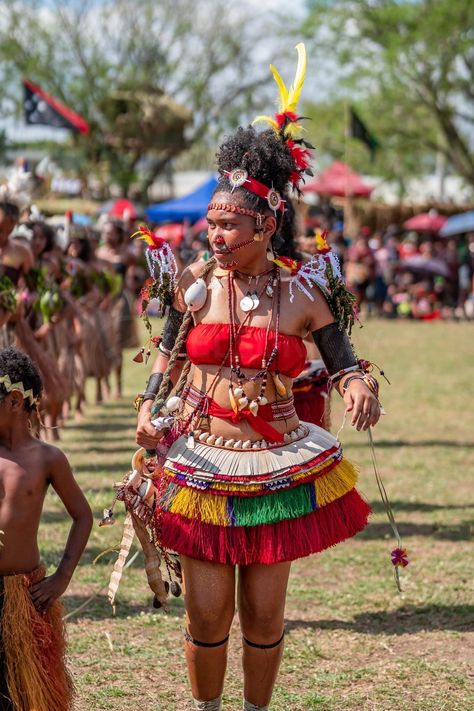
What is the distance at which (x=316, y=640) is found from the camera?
5277 mm

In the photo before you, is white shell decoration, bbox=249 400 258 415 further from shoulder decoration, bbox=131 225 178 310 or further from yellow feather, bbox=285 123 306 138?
yellow feather, bbox=285 123 306 138

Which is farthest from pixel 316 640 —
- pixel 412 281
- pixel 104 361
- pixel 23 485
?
pixel 412 281

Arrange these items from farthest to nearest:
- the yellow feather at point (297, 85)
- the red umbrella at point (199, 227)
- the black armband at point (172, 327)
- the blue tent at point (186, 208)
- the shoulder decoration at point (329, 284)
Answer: the blue tent at point (186, 208) < the red umbrella at point (199, 227) < the yellow feather at point (297, 85) < the black armband at point (172, 327) < the shoulder decoration at point (329, 284)

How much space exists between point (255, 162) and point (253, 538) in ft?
4.28

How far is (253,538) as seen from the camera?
12.6 ft

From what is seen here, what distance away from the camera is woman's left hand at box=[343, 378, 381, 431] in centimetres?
382

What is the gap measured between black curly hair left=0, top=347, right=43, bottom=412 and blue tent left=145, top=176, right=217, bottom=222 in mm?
22394

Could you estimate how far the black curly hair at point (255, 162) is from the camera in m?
3.93

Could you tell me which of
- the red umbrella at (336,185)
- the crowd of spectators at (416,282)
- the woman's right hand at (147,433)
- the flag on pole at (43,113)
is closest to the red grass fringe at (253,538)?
the woman's right hand at (147,433)

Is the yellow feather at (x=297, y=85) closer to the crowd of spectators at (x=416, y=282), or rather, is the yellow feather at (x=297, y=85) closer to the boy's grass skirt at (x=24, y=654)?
the boy's grass skirt at (x=24, y=654)

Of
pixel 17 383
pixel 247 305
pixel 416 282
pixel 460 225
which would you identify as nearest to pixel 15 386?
pixel 17 383

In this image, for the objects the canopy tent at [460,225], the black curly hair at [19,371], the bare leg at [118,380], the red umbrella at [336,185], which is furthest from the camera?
the red umbrella at [336,185]

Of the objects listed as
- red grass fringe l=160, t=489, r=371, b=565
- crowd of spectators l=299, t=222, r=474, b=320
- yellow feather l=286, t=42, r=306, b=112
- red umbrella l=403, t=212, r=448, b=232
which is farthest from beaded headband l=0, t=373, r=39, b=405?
red umbrella l=403, t=212, r=448, b=232

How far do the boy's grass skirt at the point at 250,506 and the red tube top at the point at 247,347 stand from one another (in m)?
0.29
